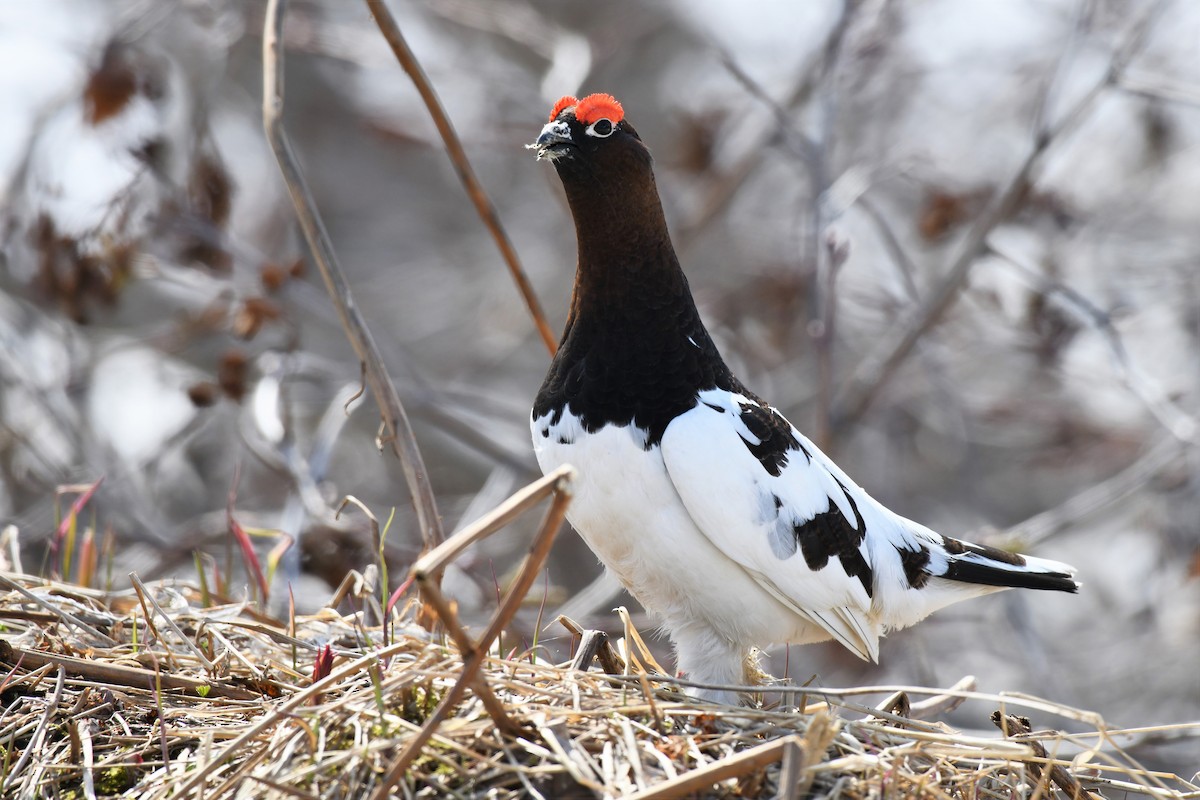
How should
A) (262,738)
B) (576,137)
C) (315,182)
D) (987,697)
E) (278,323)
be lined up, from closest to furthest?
(987,697), (262,738), (576,137), (278,323), (315,182)

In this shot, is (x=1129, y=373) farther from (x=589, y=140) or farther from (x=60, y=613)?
(x=60, y=613)

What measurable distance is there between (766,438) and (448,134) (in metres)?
1.30

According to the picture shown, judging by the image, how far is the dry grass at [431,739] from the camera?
2.00 meters

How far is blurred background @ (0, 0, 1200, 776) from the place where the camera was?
213 inches

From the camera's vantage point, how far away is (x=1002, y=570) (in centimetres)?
359

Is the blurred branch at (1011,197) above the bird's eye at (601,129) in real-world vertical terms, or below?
above

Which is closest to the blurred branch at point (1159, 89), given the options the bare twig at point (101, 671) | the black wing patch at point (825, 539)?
the black wing patch at point (825, 539)

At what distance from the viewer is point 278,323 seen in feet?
18.6

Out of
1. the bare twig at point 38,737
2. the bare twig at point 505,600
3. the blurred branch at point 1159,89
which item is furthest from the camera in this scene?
the blurred branch at point 1159,89

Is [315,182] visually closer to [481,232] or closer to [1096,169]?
[481,232]

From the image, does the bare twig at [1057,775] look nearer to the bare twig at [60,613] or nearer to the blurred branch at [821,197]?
the bare twig at [60,613]

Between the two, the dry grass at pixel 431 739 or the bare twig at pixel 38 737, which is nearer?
the dry grass at pixel 431 739

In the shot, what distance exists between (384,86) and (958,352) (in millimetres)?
5519

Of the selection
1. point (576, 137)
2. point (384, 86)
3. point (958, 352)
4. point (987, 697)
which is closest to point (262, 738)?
point (987, 697)
